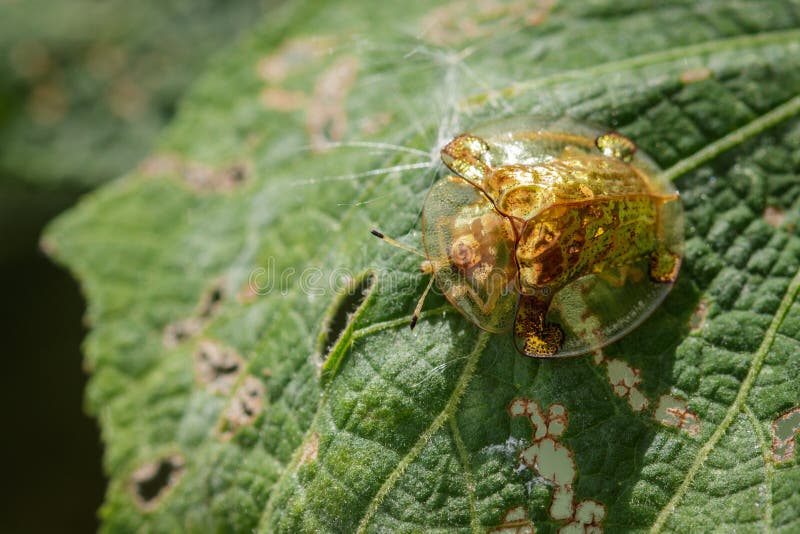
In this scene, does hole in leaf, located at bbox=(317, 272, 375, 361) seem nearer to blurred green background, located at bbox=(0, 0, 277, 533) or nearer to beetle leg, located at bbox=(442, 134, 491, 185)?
beetle leg, located at bbox=(442, 134, 491, 185)

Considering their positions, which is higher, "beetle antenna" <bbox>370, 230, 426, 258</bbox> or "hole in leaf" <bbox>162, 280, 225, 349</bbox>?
"beetle antenna" <bbox>370, 230, 426, 258</bbox>

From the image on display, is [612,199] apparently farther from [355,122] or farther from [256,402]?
[256,402]

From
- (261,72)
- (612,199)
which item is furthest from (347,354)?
(261,72)

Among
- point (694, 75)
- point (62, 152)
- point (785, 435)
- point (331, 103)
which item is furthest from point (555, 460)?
point (62, 152)

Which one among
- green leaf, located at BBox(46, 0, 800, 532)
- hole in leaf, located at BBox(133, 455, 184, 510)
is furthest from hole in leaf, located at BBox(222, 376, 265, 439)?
hole in leaf, located at BBox(133, 455, 184, 510)

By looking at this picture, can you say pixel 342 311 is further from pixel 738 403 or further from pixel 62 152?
pixel 62 152
